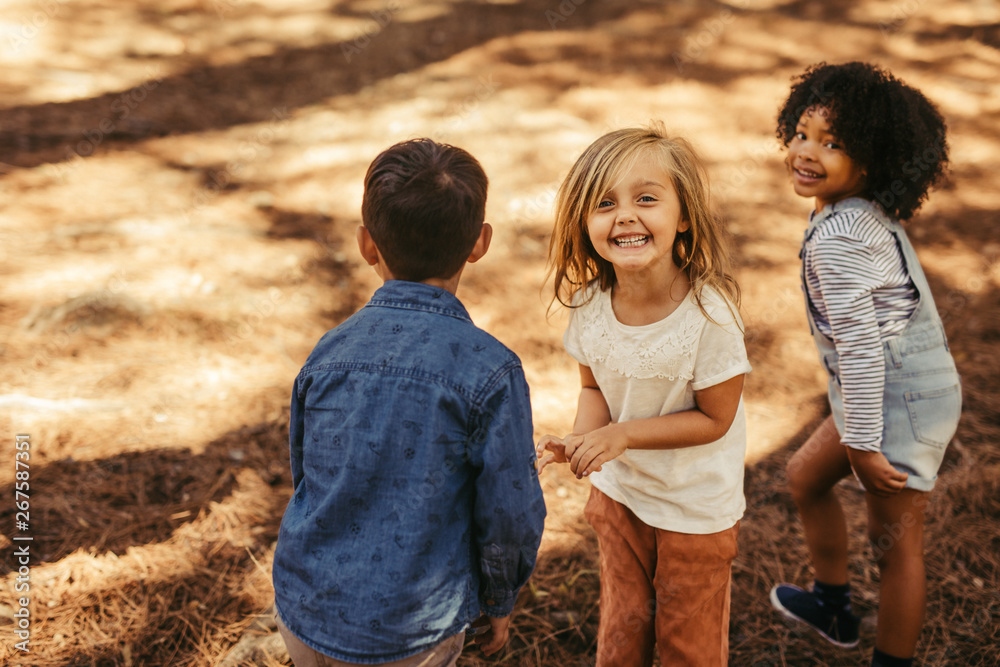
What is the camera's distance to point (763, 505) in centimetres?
306

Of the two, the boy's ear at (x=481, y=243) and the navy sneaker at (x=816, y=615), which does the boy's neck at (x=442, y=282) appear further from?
the navy sneaker at (x=816, y=615)

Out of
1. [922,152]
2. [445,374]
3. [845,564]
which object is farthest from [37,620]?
[922,152]

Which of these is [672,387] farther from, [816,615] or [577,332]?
[816,615]

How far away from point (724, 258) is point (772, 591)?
62.5 inches

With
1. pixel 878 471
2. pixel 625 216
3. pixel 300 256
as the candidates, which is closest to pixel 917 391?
pixel 878 471

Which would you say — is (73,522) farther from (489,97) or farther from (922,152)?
(489,97)

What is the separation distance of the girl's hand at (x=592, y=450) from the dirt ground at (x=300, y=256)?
113 centimetres

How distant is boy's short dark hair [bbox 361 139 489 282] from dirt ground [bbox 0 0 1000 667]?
5.15ft

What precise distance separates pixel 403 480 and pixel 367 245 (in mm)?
535

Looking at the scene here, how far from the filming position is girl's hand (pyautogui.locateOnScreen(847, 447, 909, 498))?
6.06 feet

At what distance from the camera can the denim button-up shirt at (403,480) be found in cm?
128

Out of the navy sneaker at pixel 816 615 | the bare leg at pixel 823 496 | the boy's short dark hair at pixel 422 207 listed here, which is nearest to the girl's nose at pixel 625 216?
the boy's short dark hair at pixel 422 207

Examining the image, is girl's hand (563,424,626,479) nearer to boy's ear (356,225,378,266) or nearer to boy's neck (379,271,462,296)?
boy's neck (379,271,462,296)

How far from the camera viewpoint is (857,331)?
183 centimetres
